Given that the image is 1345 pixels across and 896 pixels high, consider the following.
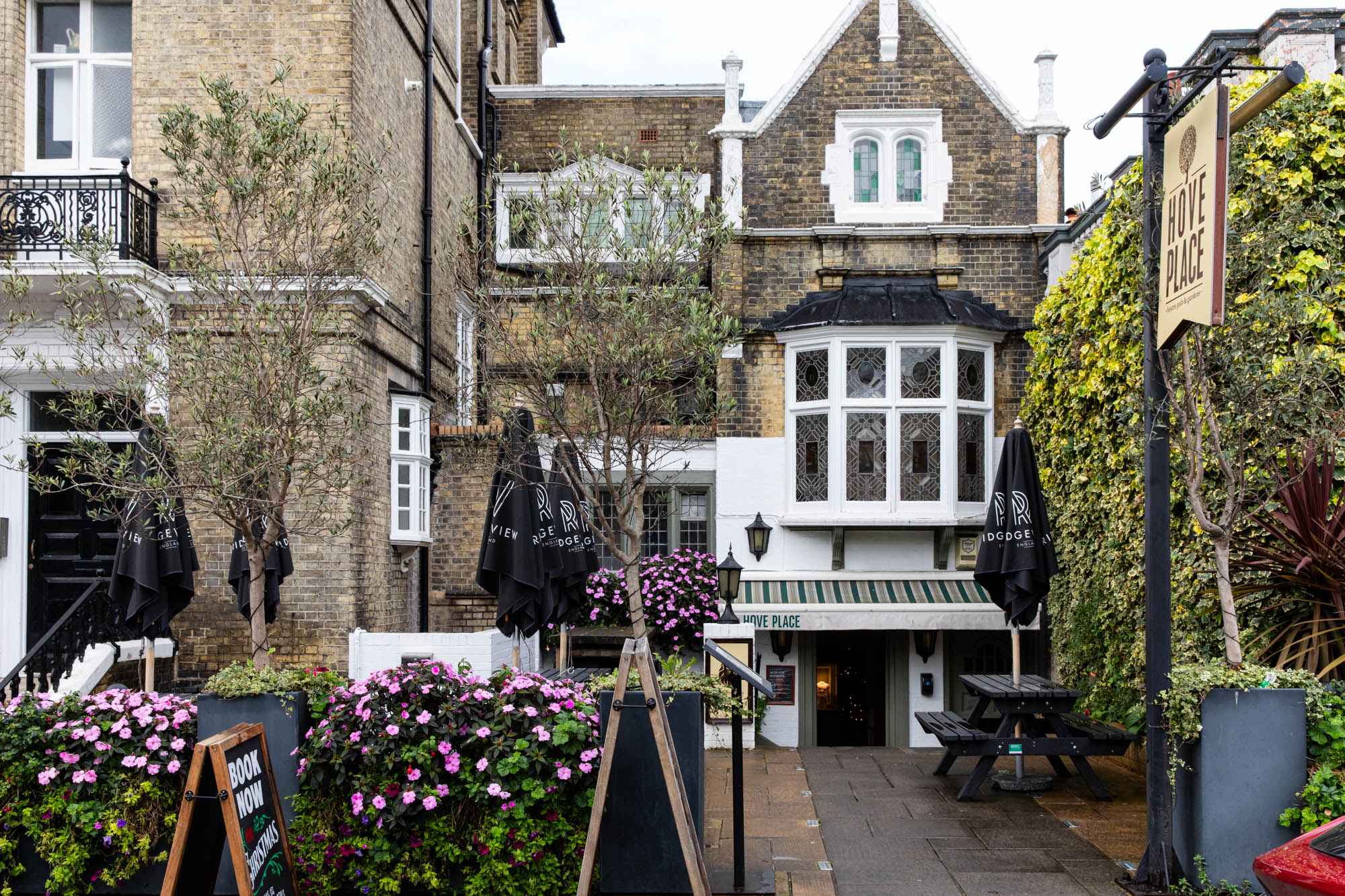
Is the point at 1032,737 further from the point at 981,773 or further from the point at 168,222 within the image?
the point at 168,222

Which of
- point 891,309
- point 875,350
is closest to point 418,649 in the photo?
point 875,350

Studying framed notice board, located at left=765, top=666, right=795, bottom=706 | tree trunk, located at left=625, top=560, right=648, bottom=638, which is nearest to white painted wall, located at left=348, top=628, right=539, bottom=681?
framed notice board, located at left=765, top=666, right=795, bottom=706

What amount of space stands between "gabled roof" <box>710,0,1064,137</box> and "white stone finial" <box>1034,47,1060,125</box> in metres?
0.16

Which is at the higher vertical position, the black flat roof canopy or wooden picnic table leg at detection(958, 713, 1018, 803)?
the black flat roof canopy

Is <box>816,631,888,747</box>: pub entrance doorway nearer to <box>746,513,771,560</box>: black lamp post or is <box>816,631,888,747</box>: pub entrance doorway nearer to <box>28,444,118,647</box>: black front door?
<box>746,513,771,560</box>: black lamp post

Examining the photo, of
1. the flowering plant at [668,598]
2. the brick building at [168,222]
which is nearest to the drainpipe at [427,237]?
the brick building at [168,222]

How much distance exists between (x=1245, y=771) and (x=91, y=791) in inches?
263

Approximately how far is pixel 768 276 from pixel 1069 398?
13.3ft

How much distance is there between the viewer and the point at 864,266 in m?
13.3

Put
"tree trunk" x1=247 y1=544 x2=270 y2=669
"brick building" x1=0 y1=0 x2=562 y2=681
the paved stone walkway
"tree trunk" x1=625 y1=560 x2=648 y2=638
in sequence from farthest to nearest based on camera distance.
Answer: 1. "brick building" x1=0 y1=0 x2=562 y2=681
2. "tree trunk" x1=247 y1=544 x2=270 y2=669
3. the paved stone walkway
4. "tree trunk" x1=625 y1=560 x2=648 y2=638

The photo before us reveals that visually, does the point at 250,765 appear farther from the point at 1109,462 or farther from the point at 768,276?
the point at 768,276

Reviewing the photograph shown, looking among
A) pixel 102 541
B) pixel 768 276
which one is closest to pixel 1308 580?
pixel 768 276

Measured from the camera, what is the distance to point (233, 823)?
5.26 meters

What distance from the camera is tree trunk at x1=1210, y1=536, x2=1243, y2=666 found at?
21.5 ft
